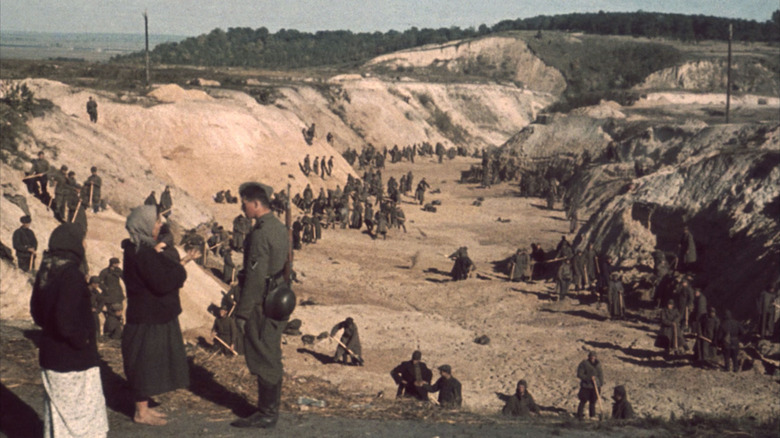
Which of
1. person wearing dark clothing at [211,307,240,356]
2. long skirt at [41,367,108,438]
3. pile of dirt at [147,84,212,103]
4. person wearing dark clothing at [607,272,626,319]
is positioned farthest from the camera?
pile of dirt at [147,84,212,103]

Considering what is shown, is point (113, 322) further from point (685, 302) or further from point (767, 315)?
point (767, 315)

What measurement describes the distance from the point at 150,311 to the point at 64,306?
111 cm

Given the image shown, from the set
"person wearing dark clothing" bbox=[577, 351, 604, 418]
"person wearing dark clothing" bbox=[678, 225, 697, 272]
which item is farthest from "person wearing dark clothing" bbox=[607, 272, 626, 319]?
"person wearing dark clothing" bbox=[577, 351, 604, 418]

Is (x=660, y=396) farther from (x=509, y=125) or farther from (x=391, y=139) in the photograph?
(x=509, y=125)

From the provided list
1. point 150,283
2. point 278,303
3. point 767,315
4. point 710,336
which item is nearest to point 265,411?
point 278,303

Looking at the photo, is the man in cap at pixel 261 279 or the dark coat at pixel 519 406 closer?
the man in cap at pixel 261 279

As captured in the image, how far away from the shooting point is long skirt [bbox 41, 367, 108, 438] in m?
6.44

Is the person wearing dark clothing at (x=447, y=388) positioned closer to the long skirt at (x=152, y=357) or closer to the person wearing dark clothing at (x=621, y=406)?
the person wearing dark clothing at (x=621, y=406)

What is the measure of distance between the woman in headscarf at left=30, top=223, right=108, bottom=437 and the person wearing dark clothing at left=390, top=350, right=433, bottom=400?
699 cm

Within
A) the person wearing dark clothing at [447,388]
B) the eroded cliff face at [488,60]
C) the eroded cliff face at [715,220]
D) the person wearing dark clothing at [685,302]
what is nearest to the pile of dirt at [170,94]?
the eroded cliff face at [715,220]

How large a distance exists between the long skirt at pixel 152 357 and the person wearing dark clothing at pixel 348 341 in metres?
9.70

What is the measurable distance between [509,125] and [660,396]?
70413 mm

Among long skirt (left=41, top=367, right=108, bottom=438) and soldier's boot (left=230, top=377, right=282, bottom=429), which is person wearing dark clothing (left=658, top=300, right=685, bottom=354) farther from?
long skirt (left=41, top=367, right=108, bottom=438)

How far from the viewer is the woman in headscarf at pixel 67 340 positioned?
6.25 m
